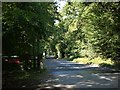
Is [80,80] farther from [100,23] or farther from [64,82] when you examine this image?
[100,23]

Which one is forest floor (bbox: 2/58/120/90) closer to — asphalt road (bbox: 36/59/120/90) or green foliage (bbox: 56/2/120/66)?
asphalt road (bbox: 36/59/120/90)

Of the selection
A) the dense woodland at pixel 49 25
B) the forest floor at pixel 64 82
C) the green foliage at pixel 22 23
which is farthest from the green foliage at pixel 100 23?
the forest floor at pixel 64 82

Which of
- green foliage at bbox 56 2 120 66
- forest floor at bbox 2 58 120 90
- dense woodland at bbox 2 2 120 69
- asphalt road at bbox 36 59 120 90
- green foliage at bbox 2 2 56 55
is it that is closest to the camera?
green foliage at bbox 2 2 56 55

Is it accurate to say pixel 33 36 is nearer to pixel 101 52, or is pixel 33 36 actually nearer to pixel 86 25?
pixel 86 25

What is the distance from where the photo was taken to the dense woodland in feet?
42.6

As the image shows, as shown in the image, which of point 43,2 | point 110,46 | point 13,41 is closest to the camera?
point 43,2

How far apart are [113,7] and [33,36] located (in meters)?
6.75

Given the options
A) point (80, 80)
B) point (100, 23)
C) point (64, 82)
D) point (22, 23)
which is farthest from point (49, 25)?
point (100, 23)

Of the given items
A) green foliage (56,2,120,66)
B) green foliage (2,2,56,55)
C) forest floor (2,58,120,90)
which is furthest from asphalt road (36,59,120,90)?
green foliage (56,2,120,66)

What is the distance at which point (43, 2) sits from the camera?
13.2 m

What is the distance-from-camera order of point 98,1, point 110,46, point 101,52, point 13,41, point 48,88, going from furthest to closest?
point 101,52 < point 110,46 < point 98,1 < point 13,41 < point 48,88

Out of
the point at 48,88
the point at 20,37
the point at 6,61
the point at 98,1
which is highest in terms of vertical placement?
the point at 98,1

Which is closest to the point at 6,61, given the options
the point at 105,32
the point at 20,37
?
the point at 20,37

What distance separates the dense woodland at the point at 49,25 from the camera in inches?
511
